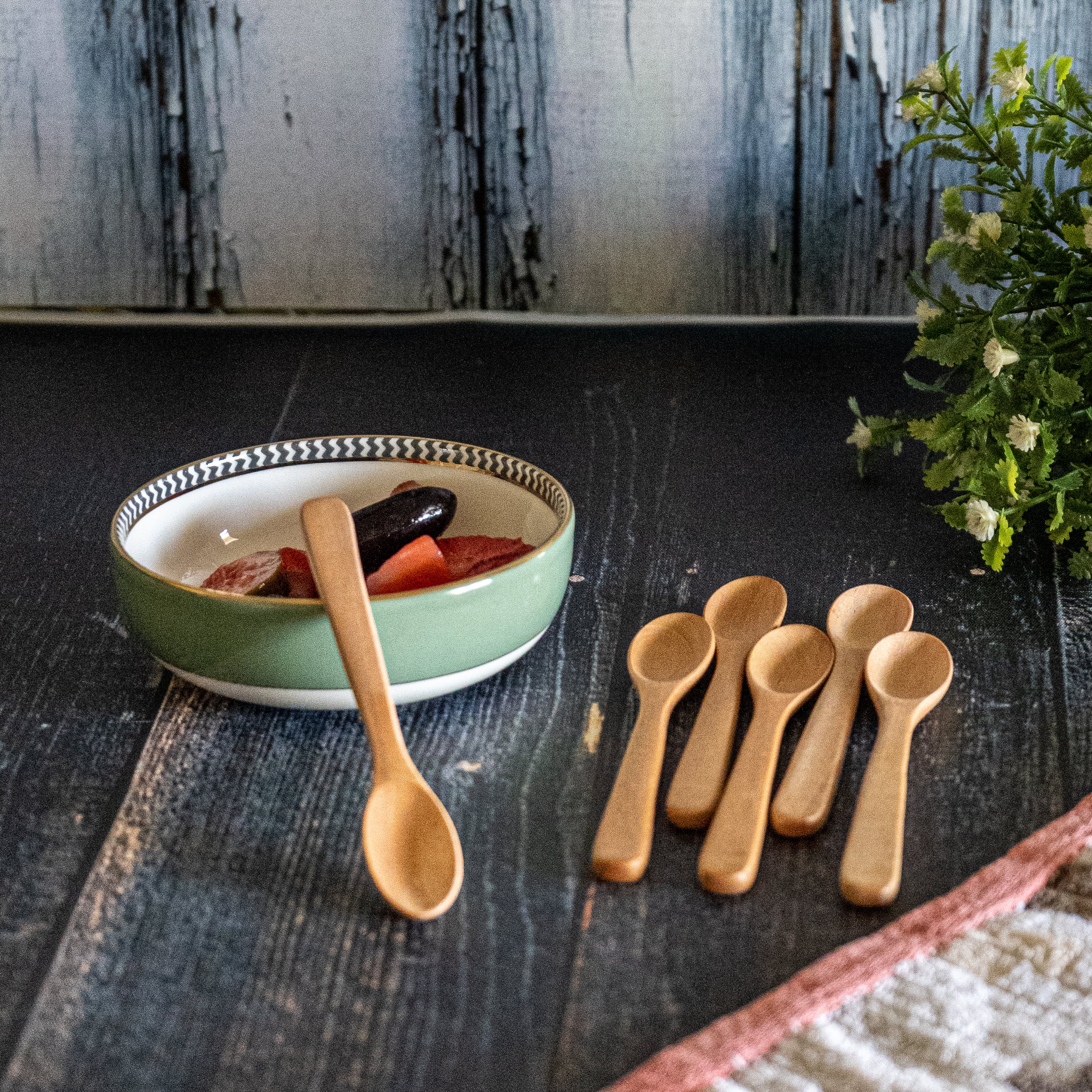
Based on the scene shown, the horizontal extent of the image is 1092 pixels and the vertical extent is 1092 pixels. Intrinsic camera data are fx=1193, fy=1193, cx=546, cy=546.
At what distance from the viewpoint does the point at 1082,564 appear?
672 mm

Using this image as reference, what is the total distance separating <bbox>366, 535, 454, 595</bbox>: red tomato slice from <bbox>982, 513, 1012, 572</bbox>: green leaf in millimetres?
309

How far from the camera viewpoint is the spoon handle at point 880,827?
16.8 inches

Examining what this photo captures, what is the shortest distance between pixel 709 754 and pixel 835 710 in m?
0.07

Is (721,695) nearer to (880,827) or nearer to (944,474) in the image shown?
(880,827)

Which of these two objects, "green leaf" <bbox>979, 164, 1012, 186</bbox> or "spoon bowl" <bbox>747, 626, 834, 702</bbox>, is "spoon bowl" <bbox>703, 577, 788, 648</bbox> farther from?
"green leaf" <bbox>979, 164, 1012, 186</bbox>

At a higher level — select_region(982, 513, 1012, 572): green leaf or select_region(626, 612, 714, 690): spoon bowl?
select_region(982, 513, 1012, 572): green leaf

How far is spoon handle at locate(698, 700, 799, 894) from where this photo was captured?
0.43 m

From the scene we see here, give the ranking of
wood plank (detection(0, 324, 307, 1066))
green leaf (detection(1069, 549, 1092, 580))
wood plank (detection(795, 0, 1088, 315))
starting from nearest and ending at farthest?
wood plank (detection(0, 324, 307, 1066)), green leaf (detection(1069, 549, 1092, 580)), wood plank (detection(795, 0, 1088, 315))

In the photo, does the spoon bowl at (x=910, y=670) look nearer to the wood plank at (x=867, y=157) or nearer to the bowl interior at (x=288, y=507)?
the bowl interior at (x=288, y=507)

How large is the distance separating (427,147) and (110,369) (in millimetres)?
370

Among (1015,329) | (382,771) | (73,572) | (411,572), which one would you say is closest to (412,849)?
(382,771)

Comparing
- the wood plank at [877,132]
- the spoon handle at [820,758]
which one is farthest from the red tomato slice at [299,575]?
the wood plank at [877,132]

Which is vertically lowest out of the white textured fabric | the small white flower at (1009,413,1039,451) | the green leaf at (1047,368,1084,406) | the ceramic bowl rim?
the white textured fabric

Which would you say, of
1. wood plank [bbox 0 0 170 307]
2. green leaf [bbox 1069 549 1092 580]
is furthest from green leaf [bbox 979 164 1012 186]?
wood plank [bbox 0 0 170 307]
